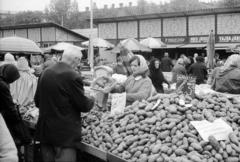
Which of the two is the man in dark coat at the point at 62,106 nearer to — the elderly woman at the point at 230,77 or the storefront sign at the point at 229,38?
the elderly woman at the point at 230,77

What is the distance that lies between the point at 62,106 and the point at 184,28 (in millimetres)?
19163

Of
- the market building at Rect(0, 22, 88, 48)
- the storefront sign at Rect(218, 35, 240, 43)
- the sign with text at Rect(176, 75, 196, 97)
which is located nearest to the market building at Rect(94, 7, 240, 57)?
the storefront sign at Rect(218, 35, 240, 43)

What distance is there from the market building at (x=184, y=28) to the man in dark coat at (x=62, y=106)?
1582 cm

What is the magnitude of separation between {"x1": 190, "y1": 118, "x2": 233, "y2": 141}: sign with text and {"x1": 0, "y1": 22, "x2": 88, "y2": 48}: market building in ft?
89.2

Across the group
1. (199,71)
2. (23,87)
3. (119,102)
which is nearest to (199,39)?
(199,71)

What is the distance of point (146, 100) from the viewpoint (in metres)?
4.36

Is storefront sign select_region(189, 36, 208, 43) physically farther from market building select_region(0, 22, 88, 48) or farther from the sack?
the sack

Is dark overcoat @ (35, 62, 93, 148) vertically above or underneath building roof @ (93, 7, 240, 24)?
underneath

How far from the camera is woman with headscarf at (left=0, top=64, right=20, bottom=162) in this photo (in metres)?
Result: 2.01

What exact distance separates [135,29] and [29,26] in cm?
1150

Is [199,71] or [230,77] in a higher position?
[230,77]

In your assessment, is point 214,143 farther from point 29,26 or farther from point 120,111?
point 29,26

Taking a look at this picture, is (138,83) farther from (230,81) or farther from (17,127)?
(230,81)

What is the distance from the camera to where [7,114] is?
11.9 ft
